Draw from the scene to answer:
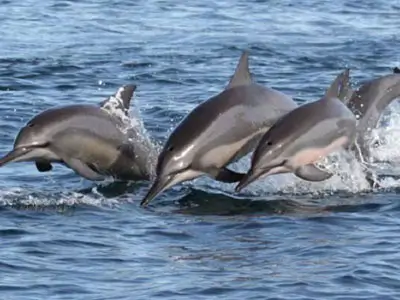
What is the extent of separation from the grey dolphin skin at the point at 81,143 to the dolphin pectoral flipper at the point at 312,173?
7.42 feet

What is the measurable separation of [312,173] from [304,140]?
0.35 meters

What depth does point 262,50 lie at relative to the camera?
83.9 ft

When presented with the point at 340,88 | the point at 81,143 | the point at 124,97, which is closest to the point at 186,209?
the point at 81,143

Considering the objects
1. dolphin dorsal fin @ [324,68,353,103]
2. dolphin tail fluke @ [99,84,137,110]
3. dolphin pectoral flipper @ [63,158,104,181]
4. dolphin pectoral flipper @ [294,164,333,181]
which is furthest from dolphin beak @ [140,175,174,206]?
dolphin dorsal fin @ [324,68,353,103]

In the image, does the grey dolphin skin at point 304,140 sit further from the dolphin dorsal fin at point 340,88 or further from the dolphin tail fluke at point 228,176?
the dolphin tail fluke at point 228,176

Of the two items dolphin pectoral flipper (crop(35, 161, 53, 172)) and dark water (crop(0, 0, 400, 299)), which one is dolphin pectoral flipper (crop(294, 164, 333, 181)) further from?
dolphin pectoral flipper (crop(35, 161, 53, 172))

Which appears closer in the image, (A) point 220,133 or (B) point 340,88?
(A) point 220,133

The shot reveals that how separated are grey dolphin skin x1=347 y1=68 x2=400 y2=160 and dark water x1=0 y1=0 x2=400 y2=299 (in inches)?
17.5

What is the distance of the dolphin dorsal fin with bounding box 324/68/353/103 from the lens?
14.9 meters

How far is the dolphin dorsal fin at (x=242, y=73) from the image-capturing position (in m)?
14.6

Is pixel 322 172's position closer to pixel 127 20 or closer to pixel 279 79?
pixel 279 79

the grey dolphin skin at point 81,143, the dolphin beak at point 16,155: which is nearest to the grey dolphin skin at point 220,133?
the grey dolphin skin at point 81,143

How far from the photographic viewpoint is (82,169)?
15.0 metres

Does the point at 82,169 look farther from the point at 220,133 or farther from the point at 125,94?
the point at 220,133
